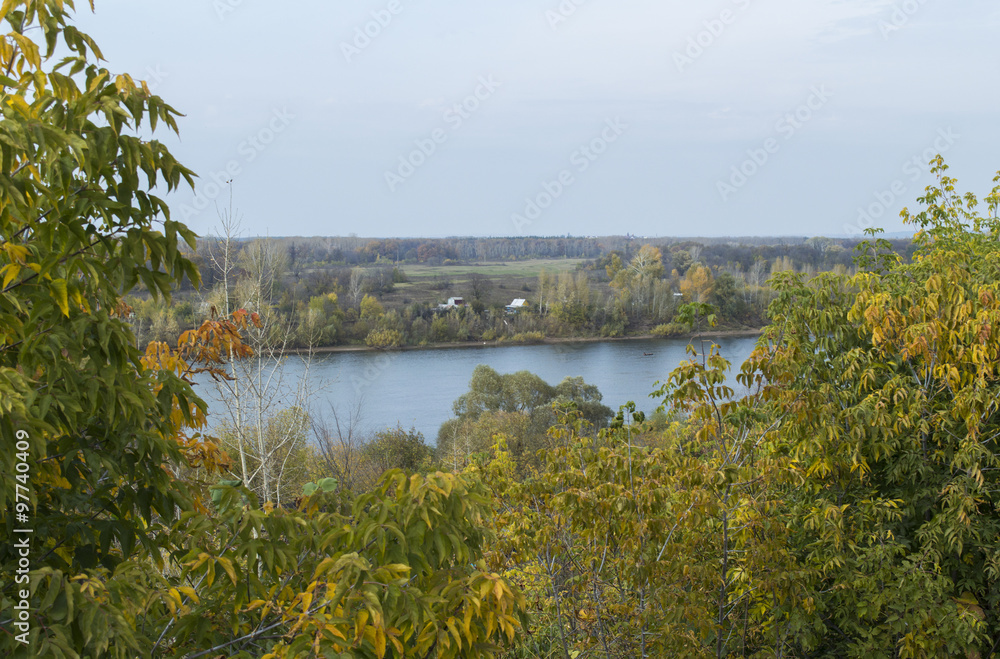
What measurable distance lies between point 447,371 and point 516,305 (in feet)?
45.6

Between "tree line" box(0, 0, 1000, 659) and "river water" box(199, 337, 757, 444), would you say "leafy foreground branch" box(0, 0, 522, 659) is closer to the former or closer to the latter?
"tree line" box(0, 0, 1000, 659)

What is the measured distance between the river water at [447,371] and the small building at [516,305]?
4.01 m

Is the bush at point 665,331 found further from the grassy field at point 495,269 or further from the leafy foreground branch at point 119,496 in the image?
the leafy foreground branch at point 119,496

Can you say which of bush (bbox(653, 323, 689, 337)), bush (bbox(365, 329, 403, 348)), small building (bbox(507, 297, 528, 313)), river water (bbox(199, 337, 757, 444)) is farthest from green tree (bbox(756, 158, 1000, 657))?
small building (bbox(507, 297, 528, 313))

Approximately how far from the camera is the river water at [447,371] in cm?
3425

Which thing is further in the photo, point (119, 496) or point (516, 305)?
point (516, 305)

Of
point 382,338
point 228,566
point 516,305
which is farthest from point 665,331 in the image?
point 228,566

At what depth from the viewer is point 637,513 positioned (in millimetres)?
3857

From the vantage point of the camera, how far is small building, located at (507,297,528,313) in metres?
55.1

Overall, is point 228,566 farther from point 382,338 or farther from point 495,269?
point 495,269

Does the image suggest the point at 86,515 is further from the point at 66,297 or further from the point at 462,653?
the point at 462,653

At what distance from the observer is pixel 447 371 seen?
43.3 metres

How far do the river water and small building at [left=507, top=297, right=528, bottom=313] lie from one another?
13.1 ft

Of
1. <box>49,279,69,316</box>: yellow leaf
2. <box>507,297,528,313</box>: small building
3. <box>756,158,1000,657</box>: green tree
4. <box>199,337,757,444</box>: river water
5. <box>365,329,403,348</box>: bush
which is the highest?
<box>49,279,69,316</box>: yellow leaf
